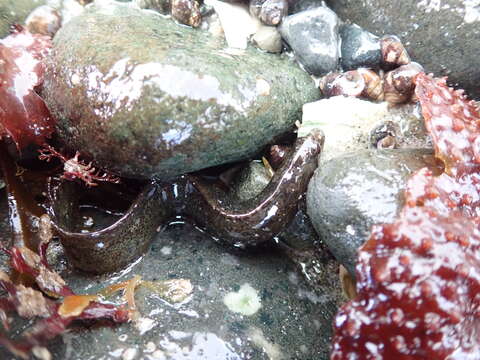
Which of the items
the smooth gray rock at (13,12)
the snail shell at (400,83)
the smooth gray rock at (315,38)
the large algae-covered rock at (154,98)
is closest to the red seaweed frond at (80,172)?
the large algae-covered rock at (154,98)

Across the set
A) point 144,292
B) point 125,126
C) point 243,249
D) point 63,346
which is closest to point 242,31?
point 125,126

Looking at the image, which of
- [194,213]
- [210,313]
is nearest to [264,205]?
[194,213]

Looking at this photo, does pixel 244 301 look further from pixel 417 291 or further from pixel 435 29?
pixel 435 29

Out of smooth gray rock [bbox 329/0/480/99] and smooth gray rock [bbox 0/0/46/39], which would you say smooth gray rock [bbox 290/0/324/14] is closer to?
smooth gray rock [bbox 329/0/480/99]

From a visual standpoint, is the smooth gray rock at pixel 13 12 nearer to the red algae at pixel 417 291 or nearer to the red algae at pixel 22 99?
the red algae at pixel 22 99

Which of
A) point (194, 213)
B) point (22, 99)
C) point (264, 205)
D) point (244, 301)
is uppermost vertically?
point (22, 99)

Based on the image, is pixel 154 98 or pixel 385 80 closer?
pixel 154 98

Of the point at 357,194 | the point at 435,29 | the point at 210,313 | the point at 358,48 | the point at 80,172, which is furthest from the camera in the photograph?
the point at 358,48
